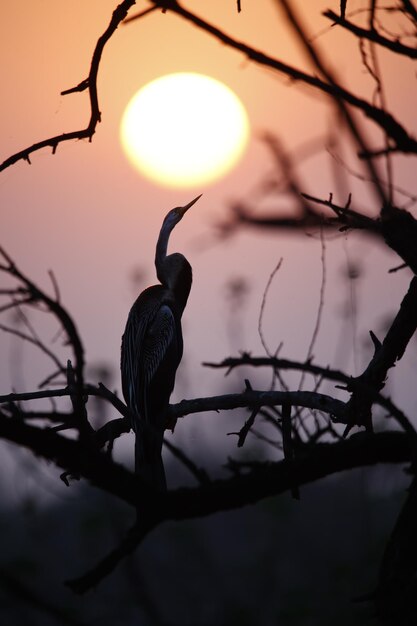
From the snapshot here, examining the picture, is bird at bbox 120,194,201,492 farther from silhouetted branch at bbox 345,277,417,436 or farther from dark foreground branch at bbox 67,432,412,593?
dark foreground branch at bbox 67,432,412,593

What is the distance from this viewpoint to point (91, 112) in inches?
123

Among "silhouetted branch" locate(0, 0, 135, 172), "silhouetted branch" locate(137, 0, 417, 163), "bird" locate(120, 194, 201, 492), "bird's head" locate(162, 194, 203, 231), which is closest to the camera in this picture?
"silhouetted branch" locate(137, 0, 417, 163)

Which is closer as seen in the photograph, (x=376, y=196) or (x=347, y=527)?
(x=376, y=196)

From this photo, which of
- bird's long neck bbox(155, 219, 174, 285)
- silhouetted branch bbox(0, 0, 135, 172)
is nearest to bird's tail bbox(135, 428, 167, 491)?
bird's long neck bbox(155, 219, 174, 285)

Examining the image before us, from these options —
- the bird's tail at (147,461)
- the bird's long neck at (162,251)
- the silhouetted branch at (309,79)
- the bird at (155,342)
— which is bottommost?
the silhouetted branch at (309,79)

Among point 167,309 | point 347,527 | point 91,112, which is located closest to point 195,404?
point 91,112

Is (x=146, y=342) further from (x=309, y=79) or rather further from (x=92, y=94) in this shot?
(x=309, y=79)

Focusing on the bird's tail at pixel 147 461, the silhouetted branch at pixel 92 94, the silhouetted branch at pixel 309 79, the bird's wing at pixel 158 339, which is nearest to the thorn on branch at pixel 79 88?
the silhouetted branch at pixel 92 94

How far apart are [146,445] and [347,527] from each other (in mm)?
16461

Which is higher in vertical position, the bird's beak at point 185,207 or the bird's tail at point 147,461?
the bird's beak at point 185,207

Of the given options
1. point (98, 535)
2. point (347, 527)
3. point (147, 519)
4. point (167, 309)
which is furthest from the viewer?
point (347, 527)

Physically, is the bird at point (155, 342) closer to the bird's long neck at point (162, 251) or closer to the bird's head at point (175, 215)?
the bird's long neck at point (162, 251)

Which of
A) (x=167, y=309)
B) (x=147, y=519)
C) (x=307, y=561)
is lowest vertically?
(x=147, y=519)

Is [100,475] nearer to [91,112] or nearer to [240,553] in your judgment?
[91,112]
